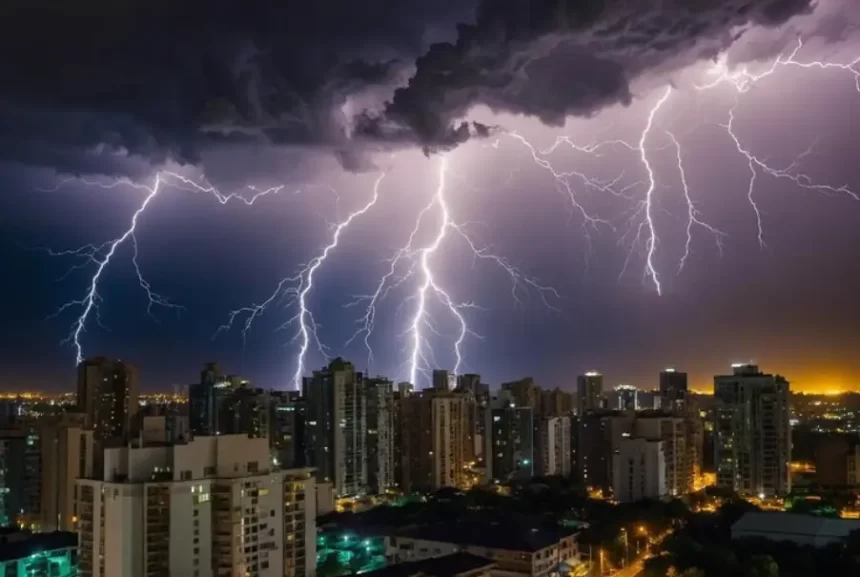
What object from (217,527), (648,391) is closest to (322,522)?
(217,527)

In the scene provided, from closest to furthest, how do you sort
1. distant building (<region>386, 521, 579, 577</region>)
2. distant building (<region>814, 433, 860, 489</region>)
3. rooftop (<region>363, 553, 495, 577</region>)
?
rooftop (<region>363, 553, 495, 577</region>), distant building (<region>386, 521, 579, 577</region>), distant building (<region>814, 433, 860, 489</region>)

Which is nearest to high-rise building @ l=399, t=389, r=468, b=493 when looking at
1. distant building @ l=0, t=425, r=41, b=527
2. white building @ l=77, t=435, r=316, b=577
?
distant building @ l=0, t=425, r=41, b=527

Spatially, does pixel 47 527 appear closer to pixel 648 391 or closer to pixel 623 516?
pixel 623 516

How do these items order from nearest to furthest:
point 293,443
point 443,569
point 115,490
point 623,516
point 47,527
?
1. point 115,490
2. point 443,569
3. point 47,527
4. point 623,516
5. point 293,443

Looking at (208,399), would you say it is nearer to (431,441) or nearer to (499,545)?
(431,441)

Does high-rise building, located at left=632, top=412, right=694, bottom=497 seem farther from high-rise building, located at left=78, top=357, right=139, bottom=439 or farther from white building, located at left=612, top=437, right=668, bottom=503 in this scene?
high-rise building, located at left=78, top=357, right=139, bottom=439

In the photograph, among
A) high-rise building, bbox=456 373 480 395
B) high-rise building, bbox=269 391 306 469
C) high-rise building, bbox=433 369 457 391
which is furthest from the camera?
high-rise building, bbox=456 373 480 395

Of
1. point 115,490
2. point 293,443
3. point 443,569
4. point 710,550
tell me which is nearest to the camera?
point 115,490
